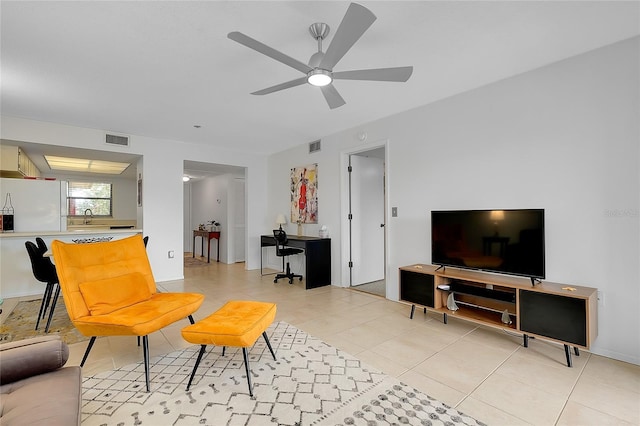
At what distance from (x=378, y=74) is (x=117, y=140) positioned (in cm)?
457

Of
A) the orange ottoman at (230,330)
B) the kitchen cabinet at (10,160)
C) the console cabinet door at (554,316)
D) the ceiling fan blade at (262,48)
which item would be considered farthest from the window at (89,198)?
the console cabinet door at (554,316)

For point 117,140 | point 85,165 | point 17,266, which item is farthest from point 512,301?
point 85,165

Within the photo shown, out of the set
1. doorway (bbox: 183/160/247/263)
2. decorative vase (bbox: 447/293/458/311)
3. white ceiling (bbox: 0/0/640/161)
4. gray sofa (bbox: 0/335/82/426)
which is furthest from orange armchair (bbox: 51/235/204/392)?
doorway (bbox: 183/160/247/263)

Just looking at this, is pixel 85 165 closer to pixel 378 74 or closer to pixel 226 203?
pixel 226 203

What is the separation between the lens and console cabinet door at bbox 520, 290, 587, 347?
2.25m

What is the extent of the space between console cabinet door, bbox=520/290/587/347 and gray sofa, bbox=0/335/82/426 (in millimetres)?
2997

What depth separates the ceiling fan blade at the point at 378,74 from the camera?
2156 millimetres

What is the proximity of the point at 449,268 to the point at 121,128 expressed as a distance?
5092 millimetres

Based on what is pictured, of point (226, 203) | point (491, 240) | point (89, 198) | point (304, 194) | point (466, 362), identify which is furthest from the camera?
point (89, 198)

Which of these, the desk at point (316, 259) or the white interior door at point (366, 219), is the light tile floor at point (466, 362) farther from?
the white interior door at point (366, 219)

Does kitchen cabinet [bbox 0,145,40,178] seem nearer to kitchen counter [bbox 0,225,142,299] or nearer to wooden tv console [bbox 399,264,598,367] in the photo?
kitchen counter [bbox 0,225,142,299]

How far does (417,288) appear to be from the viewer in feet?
10.9

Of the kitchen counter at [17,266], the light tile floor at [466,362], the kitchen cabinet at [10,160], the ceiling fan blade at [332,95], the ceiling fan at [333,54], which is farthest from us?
the kitchen cabinet at [10,160]

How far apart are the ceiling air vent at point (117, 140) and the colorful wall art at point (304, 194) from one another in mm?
2866
